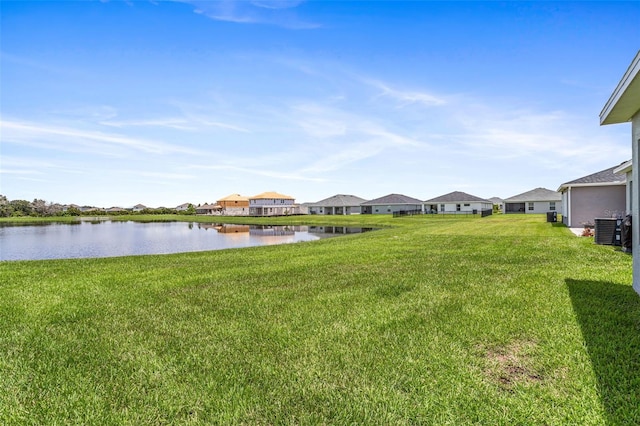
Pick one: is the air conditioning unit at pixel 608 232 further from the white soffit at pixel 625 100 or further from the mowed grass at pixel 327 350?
the white soffit at pixel 625 100

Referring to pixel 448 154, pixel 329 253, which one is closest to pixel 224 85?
pixel 329 253

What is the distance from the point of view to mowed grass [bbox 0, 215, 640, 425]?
2.75 metres

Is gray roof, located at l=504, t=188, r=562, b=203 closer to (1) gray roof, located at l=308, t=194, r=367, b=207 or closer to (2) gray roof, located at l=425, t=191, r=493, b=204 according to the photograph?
(2) gray roof, located at l=425, t=191, r=493, b=204

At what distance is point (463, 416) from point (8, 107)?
76.2ft

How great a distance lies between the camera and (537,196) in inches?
2039

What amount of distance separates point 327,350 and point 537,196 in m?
57.9

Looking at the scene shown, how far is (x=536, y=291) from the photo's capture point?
628 cm

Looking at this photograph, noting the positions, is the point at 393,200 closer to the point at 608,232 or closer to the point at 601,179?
the point at 601,179

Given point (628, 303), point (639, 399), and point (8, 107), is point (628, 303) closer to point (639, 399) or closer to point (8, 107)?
point (639, 399)

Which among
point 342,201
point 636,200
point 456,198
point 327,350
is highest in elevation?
point 342,201

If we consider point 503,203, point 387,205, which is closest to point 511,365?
point 503,203

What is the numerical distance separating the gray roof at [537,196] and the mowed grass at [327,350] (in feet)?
165

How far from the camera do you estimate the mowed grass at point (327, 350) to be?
2.75 metres

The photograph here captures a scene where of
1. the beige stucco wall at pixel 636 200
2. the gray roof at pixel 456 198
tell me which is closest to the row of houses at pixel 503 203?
the gray roof at pixel 456 198
